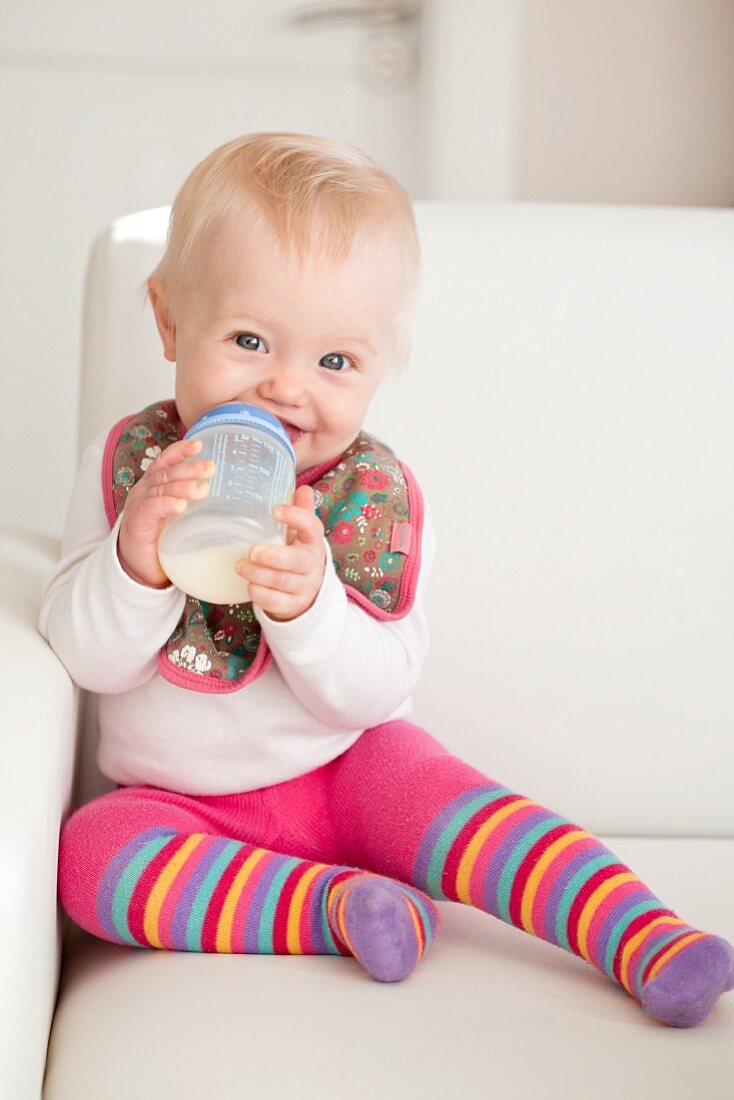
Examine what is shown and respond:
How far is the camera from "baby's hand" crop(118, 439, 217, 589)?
2.90 ft

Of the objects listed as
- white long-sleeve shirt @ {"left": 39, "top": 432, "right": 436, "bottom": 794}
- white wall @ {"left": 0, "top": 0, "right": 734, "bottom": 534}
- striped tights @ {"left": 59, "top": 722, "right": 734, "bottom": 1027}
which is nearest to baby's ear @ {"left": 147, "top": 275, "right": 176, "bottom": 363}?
white long-sleeve shirt @ {"left": 39, "top": 432, "right": 436, "bottom": 794}

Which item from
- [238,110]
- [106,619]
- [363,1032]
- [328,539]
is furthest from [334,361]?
[238,110]

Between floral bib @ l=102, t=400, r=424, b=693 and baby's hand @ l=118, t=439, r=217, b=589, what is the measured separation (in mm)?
108

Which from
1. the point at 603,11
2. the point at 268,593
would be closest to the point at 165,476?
the point at 268,593

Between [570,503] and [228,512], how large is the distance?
0.52 m

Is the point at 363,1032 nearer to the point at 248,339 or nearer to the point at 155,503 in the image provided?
the point at 155,503

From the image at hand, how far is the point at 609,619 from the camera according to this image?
1.30m

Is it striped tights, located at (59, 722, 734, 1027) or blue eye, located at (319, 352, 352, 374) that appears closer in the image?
striped tights, located at (59, 722, 734, 1027)

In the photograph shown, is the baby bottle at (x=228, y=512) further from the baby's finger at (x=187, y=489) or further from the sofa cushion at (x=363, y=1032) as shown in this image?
the sofa cushion at (x=363, y=1032)

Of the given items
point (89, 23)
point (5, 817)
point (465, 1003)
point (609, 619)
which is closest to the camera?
point (5, 817)

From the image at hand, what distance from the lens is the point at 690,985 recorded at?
2.69 feet

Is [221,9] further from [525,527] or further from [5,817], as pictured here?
[5,817]

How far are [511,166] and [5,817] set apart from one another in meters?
1.81

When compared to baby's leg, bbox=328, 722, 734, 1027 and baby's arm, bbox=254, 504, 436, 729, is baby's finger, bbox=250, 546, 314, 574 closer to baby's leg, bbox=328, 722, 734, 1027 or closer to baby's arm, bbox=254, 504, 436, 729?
baby's arm, bbox=254, 504, 436, 729
